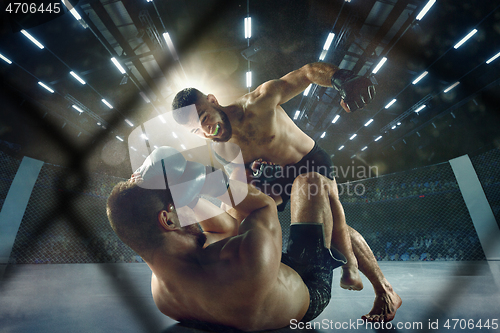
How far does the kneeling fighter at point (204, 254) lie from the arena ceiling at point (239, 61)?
2.39m

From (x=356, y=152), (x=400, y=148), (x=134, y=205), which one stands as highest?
(x=356, y=152)

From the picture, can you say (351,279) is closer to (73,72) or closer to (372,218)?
(73,72)

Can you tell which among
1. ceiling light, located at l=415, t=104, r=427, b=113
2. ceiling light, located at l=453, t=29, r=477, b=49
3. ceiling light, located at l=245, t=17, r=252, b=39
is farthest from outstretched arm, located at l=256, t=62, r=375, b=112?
ceiling light, located at l=415, t=104, r=427, b=113

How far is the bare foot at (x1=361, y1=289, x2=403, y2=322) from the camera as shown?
993 mm

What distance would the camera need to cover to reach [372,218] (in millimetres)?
6711

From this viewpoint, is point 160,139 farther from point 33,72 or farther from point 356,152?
point 356,152

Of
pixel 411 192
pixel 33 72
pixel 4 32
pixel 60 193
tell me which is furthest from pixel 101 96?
pixel 411 192

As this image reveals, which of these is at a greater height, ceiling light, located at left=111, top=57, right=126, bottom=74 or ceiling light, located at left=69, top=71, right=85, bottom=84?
ceiling light, located at left=111, top=57, right=126, bottom=74

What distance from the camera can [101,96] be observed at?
5246mm

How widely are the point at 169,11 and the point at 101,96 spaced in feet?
9.72

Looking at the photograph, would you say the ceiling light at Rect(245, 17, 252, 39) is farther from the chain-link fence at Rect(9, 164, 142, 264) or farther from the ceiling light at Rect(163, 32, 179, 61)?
the chain-link fence at Rect(9, 164, 142, 264)

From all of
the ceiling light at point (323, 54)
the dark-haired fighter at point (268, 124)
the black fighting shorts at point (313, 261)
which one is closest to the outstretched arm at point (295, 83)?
the dark-haired fighter at point (268, 124)

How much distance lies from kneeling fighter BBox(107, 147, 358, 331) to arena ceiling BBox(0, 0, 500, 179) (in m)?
2.39

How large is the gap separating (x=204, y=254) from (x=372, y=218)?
23.7ft
